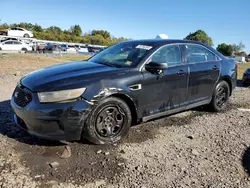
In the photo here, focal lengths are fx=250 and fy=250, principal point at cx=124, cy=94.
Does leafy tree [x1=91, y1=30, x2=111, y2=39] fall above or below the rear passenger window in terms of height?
above

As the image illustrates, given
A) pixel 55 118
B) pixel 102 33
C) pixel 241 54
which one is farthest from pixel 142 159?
pixel 241 54

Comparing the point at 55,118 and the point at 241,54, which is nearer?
the point at 55,118

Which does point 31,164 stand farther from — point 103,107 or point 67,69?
point 67,69

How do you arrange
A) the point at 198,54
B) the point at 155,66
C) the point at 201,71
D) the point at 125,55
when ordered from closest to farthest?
1. the point at 155,66
2. the point at 125,55
3. the point at 201,71
4. the point at 198,54

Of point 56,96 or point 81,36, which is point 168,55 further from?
point 81,36

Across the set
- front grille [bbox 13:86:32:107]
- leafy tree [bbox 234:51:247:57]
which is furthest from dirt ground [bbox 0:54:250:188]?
leafy tree [bbox 234:51:247:57]

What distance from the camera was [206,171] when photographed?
3.11 m

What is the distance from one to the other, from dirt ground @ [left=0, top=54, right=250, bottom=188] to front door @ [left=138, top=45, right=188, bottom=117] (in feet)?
1.49

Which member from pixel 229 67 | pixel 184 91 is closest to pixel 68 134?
pixel 184 91

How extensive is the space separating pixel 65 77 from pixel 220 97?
11.9 ft

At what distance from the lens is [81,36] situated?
80.8 meters

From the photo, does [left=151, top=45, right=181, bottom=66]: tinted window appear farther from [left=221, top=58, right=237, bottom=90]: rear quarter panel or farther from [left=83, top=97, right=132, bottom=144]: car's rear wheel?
[left=221, top=58, right=237, bottom=90]: rear quarter panel

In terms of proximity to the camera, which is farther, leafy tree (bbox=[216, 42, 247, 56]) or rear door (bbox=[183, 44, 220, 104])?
leafy tree (bbox=[216, 42, 247, 56])

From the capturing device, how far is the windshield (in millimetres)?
4258
